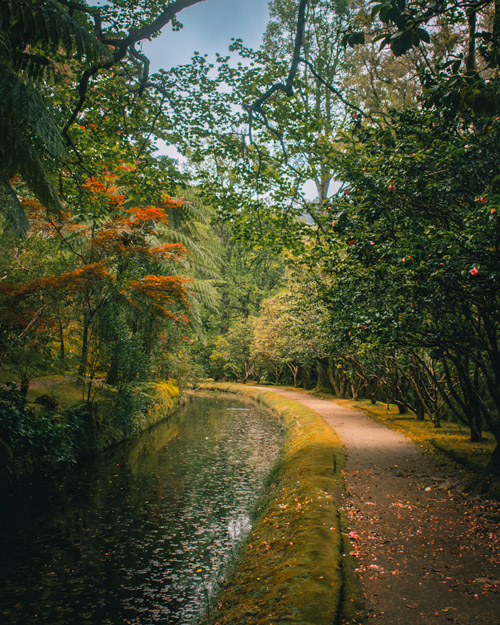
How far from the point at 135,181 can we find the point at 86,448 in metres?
7.71

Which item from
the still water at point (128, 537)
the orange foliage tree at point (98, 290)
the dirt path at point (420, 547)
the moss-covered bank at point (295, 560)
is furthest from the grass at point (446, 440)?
the orange foliage tree at point (98, 290)

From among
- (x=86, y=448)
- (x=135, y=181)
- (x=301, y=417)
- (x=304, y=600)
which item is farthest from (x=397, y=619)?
(x=301, y=417)

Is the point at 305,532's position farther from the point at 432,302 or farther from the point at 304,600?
the point at 432,302

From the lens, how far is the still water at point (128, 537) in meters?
5.14

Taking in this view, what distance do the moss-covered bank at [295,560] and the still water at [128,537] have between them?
1.55ft

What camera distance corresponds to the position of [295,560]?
5121 millimetres

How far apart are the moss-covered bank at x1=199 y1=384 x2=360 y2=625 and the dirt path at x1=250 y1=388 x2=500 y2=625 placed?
0.30 m

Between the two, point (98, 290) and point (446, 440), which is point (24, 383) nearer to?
point (98, 290)

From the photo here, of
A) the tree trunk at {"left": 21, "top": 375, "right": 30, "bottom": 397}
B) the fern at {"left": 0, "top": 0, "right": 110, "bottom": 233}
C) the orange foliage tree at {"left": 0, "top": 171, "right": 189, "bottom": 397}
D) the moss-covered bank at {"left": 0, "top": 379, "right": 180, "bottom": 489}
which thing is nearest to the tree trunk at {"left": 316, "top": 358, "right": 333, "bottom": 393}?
the moss-covered bank at {"left": 0, "top": 379, "right": 180, "bottom": 489}

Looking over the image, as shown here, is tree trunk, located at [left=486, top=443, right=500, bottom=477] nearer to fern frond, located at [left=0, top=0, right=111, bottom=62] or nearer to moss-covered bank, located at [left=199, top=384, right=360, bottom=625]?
moss-covered bank, located at [left=199, top=384, right=360, bottom=625]

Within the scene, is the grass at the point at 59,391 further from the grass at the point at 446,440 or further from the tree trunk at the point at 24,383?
the grass at the point at 446,440

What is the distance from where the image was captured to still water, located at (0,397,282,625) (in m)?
5.14

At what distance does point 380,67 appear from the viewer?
41.8 ft

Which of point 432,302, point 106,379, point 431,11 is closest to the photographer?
point 431,11
